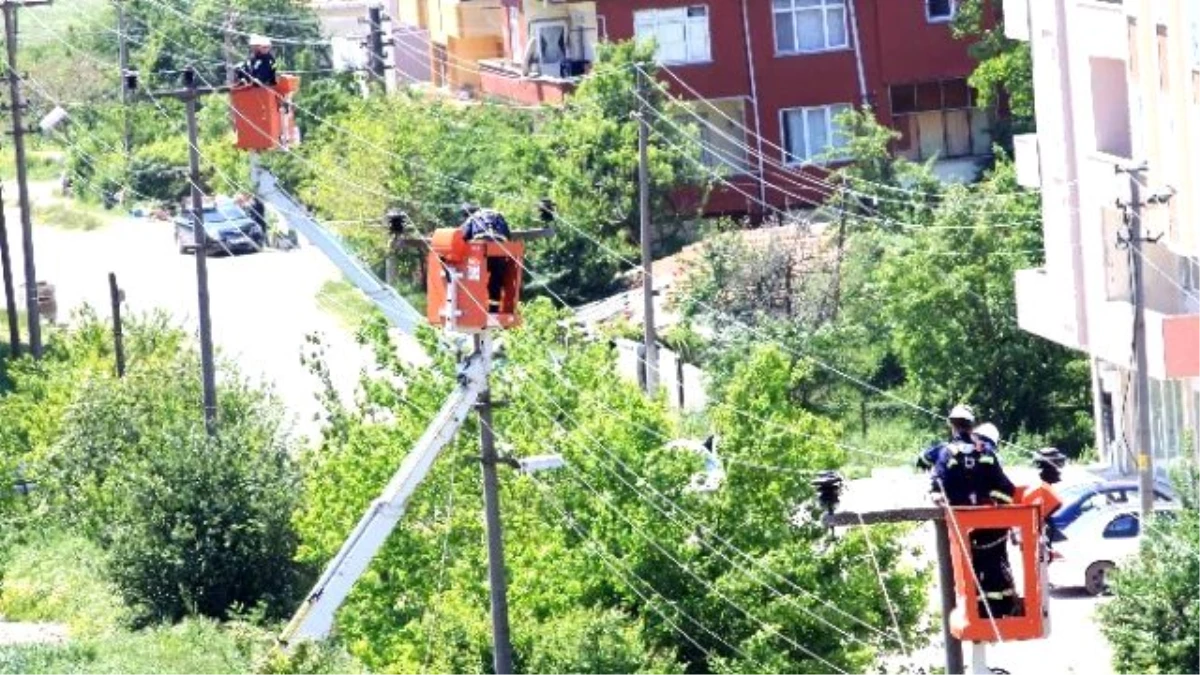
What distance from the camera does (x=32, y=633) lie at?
4797 cm

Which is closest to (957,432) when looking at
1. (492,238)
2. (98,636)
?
(492,238)

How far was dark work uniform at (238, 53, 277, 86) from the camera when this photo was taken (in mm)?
45281

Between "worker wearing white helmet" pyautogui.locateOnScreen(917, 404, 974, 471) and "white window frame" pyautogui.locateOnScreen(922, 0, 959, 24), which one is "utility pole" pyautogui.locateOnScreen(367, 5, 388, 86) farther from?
"worker wearing white helmet" pyautogui.locateOnScreen(917, 404, 974, 471)

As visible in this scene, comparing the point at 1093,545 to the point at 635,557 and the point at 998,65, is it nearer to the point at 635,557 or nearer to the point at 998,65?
the point at 635,557

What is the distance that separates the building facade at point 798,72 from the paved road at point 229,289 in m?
8.96

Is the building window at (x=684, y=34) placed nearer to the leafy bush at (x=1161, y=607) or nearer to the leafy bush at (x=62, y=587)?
the leafy bush at (x=62, y=587)

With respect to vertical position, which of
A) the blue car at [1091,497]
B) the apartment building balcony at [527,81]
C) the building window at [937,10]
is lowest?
the blue car at [1091,497]

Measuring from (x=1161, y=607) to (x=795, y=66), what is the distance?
130ft

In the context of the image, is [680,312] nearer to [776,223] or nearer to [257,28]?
[776,223]

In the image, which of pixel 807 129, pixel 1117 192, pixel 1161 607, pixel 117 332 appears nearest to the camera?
pixel 1161 607

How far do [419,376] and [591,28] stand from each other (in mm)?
37716

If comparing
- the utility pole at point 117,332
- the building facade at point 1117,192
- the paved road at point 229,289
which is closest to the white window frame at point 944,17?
the paved road at point 229,289

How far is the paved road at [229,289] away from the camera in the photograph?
72.6m

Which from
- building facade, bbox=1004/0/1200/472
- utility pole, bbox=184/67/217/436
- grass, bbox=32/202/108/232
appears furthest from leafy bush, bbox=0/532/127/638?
grass, bbox=32/202/108/232
